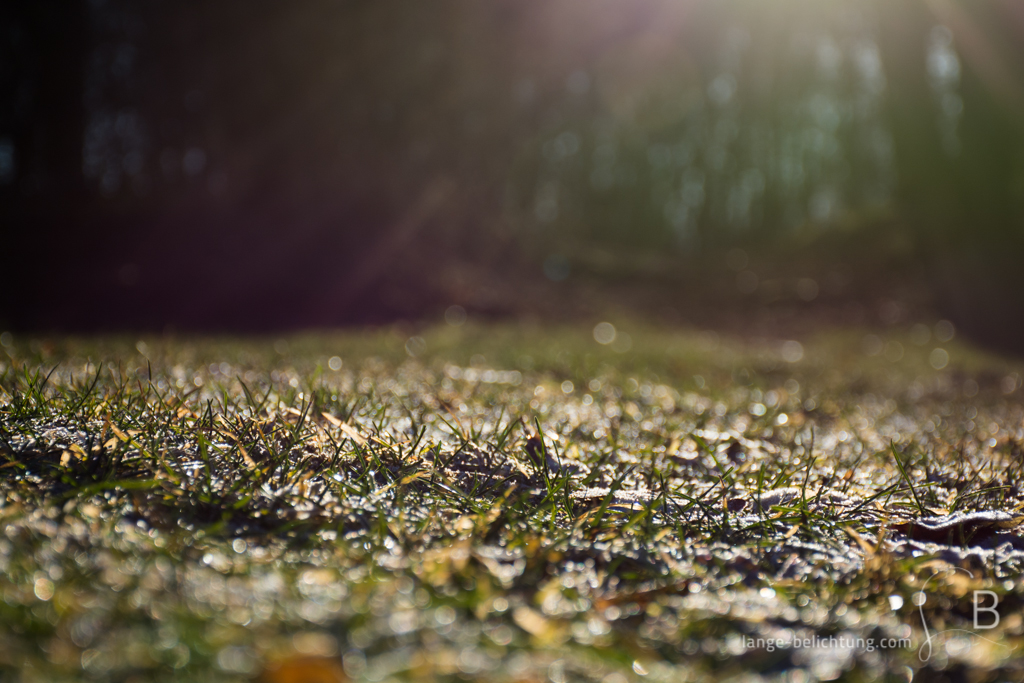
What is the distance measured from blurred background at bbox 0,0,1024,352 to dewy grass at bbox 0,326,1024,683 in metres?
6.61

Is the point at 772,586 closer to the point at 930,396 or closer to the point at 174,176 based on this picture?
the point at 930,396

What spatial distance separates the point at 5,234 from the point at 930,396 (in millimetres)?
11932

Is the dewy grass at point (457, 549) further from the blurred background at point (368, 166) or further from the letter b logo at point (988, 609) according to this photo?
the blurred background at point (368, 166)

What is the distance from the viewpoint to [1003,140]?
9094 millimetres

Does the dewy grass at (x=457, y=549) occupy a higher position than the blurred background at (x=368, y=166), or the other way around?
the blurred background at (x=368, y=166)

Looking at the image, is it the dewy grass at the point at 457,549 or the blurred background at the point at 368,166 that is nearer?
the dewy grass at the point at 457,549

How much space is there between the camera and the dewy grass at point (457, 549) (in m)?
0.92

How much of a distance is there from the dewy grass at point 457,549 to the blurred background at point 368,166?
21.7 ft

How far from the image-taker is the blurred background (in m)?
8.63
